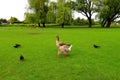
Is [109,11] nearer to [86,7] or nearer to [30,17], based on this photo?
[86,7]

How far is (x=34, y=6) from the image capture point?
242 feet

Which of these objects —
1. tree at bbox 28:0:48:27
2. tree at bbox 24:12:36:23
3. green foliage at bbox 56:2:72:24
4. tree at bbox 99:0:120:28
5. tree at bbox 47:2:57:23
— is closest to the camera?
green foliage at bbox 56:2:72:24

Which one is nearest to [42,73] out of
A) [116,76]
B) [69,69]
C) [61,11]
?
[69,69]

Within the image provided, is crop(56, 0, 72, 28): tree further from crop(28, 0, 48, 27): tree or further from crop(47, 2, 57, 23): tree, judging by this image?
crop(28, 0, 48, 27): tree

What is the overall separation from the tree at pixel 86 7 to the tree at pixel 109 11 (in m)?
3.79

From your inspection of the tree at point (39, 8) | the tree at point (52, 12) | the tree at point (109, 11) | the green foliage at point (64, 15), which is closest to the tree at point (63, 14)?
the green foliage at point (64, 15)

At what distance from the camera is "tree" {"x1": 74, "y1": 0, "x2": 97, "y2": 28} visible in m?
73.8

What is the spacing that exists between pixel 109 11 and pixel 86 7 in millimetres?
8407

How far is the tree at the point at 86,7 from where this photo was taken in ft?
242

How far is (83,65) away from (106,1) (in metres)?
63.9

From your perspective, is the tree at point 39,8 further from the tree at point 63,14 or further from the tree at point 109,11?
the tree at point 109,11

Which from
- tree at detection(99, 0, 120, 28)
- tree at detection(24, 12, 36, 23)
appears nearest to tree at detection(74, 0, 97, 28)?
tree at detection(99, 0, 120, 28)

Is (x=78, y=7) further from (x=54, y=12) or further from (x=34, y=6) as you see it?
(x=34, y=6)

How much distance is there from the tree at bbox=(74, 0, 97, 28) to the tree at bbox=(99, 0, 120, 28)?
3794 mm
